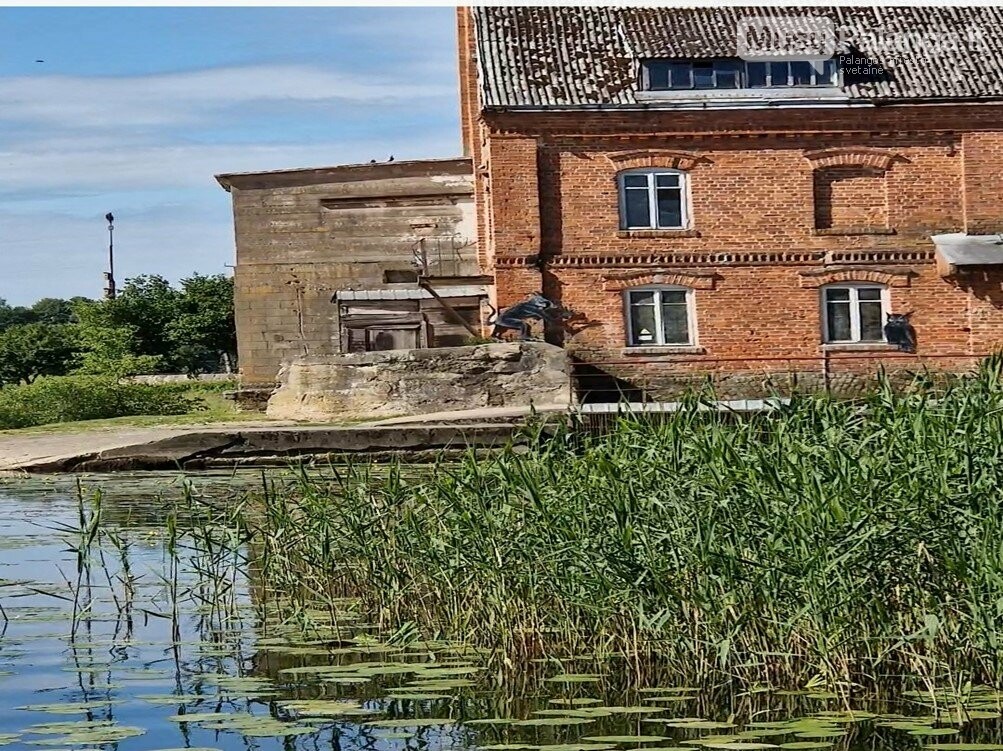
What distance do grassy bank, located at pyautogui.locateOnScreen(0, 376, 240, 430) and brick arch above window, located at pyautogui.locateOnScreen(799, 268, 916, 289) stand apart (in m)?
10.7

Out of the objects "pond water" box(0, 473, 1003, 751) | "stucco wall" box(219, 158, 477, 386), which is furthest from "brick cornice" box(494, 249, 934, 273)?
"pond water" box(0, 473, 1003, 751)

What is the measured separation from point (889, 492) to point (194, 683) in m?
3.53

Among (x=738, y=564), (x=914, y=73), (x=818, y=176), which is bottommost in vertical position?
(x=738, y=564)

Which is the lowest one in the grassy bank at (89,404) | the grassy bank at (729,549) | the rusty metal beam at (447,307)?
the grassy bank at (729,549)

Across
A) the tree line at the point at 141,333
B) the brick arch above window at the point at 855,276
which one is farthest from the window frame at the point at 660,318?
the tree line at the point at 141,333

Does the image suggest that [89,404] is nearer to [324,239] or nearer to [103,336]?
[324,239]

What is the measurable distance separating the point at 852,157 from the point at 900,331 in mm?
3312

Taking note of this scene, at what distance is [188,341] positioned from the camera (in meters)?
56.7

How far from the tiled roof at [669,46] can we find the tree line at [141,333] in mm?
26271

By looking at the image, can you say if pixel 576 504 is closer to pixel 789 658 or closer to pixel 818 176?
pixel 789 658

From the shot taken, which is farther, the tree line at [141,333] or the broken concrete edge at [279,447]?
the tree line at [141,333]

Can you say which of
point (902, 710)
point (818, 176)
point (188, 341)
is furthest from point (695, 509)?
point (188, 341)

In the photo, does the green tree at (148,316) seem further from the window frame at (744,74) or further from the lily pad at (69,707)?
the lily pad at (69,707)

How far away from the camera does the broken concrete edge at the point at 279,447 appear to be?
2127 centimetres
